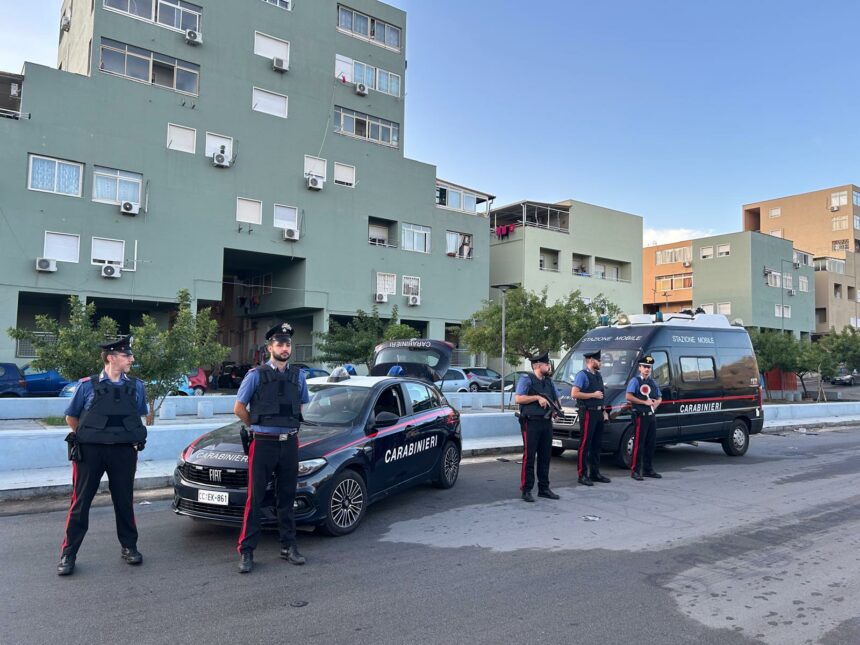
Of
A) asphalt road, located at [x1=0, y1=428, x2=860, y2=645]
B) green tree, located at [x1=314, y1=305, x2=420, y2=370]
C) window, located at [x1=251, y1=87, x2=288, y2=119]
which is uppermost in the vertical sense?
window, located at [x1=251, y1=87, x2=288, y2=119]

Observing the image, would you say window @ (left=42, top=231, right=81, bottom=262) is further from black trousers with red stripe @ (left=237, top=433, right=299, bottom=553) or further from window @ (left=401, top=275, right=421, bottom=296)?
black trousers with red stripe @ (left=237, top=433, right=299, bottom=553)

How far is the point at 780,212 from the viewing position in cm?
6969

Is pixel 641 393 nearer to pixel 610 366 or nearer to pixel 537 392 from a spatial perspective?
pixel 610 366

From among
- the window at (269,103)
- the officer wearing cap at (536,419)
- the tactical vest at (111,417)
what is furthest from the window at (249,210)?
the tactical vest at (111,417)

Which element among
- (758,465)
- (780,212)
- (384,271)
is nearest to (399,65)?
(384,271)

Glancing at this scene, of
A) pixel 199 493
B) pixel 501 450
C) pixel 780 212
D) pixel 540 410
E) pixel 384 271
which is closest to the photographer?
pixel 199 493

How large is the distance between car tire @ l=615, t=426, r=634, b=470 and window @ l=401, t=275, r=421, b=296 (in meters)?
24.6

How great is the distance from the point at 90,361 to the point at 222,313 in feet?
98.6

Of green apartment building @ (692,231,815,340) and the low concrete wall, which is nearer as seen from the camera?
the low concrete wall

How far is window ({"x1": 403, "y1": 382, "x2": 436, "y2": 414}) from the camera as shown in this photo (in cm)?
769

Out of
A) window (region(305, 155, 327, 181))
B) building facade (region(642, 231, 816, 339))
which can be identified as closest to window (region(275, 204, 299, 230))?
window (region(305, 155, 327, 181))

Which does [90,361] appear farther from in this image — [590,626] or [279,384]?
[590,626]

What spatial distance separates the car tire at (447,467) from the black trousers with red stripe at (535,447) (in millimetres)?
1049

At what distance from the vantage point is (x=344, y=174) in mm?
32375
